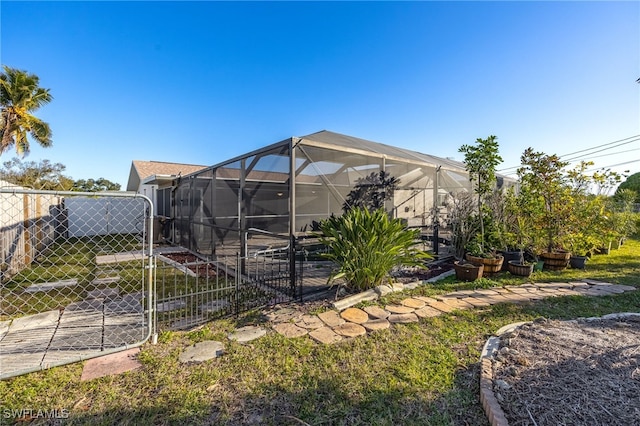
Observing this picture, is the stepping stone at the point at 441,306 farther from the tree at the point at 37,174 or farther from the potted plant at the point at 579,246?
the tree at the point at 37,174

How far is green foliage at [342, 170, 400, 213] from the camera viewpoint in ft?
17.9

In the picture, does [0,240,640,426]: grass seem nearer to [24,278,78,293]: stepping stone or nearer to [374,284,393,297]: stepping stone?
[374,284,393,297]: stepping stone

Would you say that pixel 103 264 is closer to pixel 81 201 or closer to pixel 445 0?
pixel 81 201

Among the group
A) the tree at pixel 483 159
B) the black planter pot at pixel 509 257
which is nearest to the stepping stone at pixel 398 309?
the tree at pixel 483 159

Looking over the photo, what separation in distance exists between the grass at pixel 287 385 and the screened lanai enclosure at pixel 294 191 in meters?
2.07

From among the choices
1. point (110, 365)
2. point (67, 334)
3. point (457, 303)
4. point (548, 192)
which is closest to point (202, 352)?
point (110, 365)

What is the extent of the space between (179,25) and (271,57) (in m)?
2.61

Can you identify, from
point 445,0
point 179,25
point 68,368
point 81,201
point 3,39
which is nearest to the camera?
point 68,368

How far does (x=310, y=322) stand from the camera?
3264 mm

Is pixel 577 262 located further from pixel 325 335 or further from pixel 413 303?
pixel 325 335

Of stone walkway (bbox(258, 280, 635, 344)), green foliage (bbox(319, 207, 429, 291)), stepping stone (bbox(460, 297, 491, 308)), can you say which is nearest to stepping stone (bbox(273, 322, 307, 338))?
stone walkway (bbox(258, 280, 635, 344))

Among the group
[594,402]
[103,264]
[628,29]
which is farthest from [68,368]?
[628,29]

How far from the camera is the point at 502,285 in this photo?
15.8 feet

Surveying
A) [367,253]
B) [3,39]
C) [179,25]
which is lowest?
[367,253]
